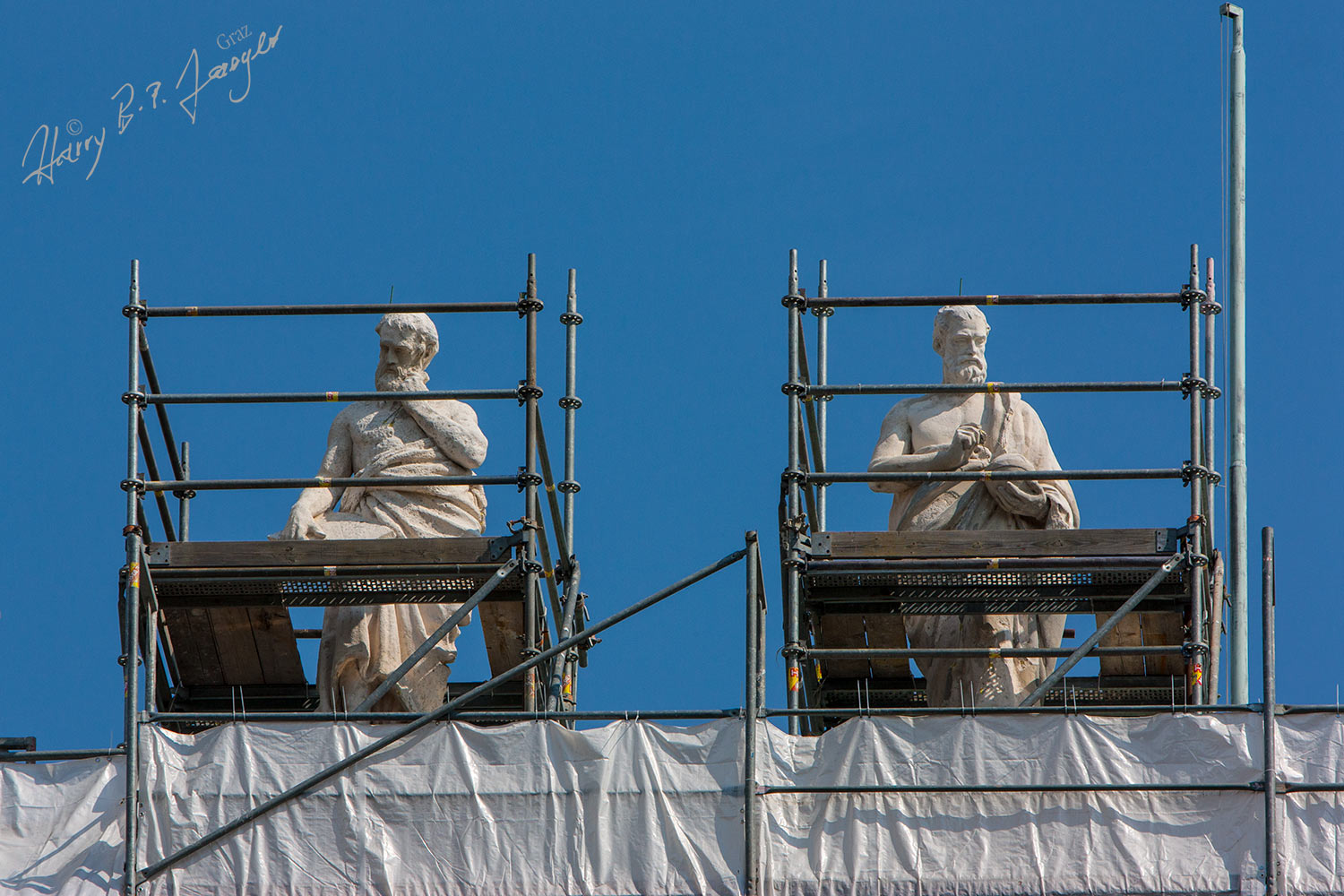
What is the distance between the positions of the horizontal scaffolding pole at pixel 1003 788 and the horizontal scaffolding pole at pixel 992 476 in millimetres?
2615

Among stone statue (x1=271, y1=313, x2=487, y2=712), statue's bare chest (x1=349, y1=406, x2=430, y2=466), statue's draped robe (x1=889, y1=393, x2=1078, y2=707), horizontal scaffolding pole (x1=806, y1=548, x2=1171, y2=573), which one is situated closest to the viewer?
horizontal scaffolding pole (x1=806, y1=548, x2=1171, y2=573)

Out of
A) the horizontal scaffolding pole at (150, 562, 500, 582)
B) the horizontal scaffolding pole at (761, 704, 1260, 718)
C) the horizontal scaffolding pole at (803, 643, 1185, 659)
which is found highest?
the horizontal scaffolding pole at (150, 562, 500, 582)

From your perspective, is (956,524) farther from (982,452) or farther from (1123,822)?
(1123,822)

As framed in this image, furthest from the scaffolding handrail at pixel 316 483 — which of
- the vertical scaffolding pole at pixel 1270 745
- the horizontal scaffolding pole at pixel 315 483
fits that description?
the vertical scaffolding pole at pixel 1270 745

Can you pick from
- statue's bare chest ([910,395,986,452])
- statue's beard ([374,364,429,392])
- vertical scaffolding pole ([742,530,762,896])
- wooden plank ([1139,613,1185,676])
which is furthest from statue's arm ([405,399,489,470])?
wooden plank ([1139,613,1185,676])

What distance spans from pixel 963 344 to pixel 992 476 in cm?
219

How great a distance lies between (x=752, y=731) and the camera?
23.5 m

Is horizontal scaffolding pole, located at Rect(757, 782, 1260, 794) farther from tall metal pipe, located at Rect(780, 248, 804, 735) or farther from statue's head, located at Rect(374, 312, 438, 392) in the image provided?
statue's head, located at Rect(374, 312, 438, 392)

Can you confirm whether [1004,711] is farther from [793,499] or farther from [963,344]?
[963,344]

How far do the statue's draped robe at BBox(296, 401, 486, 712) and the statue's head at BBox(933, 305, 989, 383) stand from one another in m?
3.69

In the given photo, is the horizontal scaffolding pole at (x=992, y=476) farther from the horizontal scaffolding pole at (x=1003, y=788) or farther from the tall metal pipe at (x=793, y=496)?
the horizontal scaffolding pole at (x=1003, y=788)

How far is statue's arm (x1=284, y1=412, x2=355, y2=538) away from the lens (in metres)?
26.4

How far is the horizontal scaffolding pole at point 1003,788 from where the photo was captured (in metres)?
23.3

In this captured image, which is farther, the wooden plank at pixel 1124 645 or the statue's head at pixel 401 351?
the statue's head at pixel 401 351
